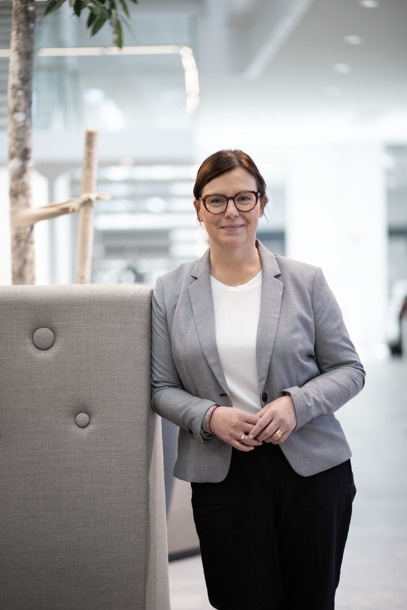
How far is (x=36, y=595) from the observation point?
6.57ft

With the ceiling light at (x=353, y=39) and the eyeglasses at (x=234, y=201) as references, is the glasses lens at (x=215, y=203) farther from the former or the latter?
the ceiling light at (x=353, y=39)

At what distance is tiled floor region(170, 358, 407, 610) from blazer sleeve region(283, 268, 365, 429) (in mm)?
1518

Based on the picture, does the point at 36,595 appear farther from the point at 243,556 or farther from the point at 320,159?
the point at 320,159

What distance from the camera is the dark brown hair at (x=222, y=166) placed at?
1.93 m

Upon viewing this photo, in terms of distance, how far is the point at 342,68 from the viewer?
11.4m

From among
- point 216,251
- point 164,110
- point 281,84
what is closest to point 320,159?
point 281,84

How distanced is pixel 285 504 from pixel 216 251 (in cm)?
58

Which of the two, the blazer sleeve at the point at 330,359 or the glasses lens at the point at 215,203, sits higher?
the glasses lens at the point at 215,203

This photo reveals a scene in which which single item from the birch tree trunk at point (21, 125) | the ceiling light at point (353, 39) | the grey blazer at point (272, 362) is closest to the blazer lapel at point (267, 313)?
the grey blazer at point (272, 362)

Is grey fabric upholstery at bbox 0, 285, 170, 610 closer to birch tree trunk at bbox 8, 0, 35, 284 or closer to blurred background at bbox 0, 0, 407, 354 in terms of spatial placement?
birch tree trunk at bbox 8, 0, 35, 284

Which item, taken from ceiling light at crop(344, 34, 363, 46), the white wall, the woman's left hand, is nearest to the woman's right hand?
the woman's left hand

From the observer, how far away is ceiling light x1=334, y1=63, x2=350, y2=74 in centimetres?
1126

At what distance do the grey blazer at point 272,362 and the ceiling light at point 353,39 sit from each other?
8498mm

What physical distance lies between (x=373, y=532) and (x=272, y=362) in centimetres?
263
